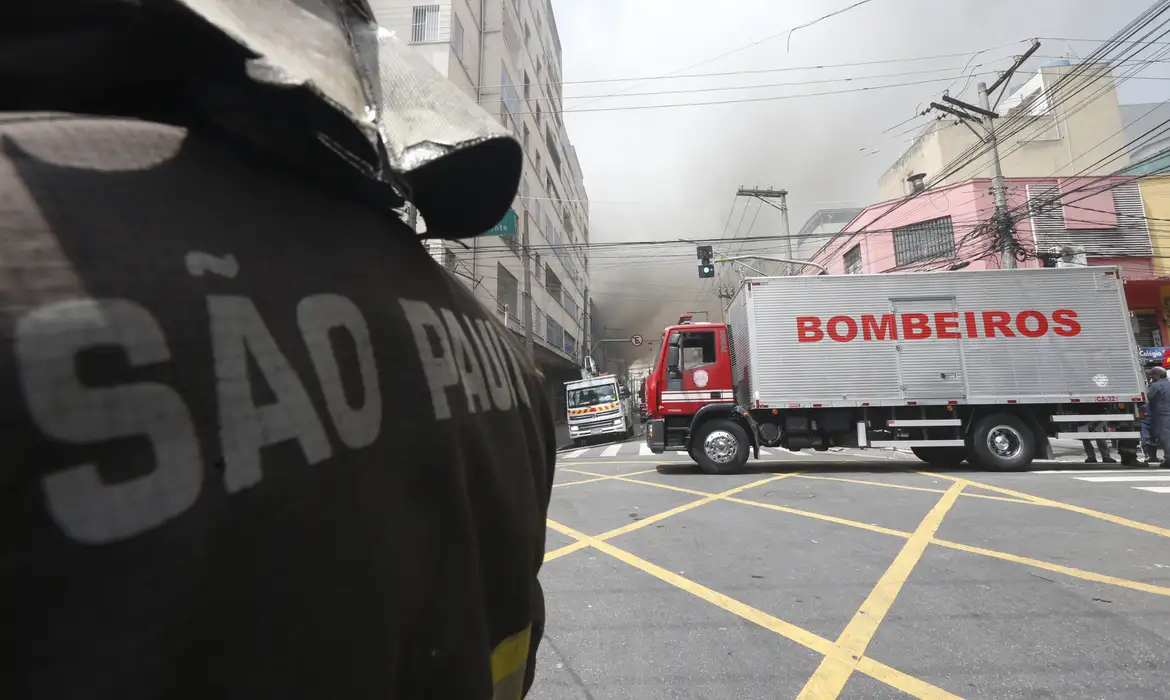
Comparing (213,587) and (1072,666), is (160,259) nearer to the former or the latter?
(213,587)

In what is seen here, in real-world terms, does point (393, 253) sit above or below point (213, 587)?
above

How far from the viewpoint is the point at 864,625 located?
9.40 ft

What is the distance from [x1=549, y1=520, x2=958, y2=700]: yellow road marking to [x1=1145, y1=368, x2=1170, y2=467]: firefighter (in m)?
8.64

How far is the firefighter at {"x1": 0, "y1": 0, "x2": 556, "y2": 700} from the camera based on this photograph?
0.37 m

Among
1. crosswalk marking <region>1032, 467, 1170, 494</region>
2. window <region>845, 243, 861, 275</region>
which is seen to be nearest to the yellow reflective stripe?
crosswalk marking <region>1032, 467, 1170, 494</region>

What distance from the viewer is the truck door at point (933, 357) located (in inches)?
316

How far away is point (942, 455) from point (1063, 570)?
6.55 m

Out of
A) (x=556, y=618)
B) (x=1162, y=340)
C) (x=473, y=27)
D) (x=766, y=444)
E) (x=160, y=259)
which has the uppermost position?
(x=473, y=27)

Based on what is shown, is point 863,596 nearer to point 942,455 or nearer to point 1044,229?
point 942,455

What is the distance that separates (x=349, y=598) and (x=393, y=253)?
1.48 feet

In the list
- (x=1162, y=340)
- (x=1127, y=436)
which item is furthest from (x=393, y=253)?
(x=1162, y=340)

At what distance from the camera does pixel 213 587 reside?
44cm

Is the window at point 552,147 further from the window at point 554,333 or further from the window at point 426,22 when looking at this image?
the window at point 426,22

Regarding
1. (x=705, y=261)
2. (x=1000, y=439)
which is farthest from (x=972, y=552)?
(x=705, y=261)
